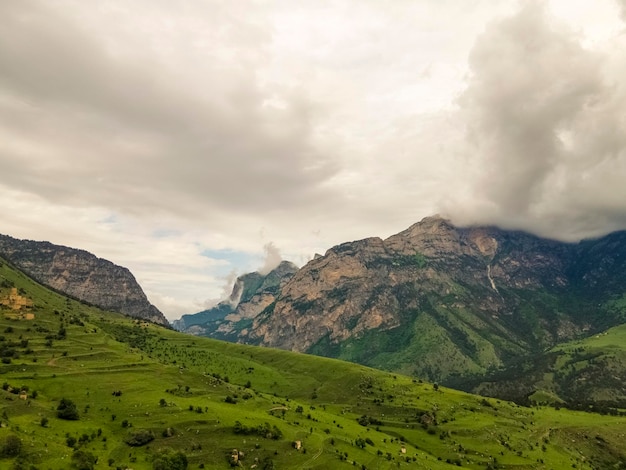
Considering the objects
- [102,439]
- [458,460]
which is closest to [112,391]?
[102,439]

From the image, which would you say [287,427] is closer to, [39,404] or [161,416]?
[161,416]

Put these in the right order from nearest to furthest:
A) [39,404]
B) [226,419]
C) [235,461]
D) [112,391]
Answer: [235,461]
[39,404]
[226,419]
[112,391]

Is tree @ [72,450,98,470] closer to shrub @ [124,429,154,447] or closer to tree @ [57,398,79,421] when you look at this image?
shrub @ [124,429,154,447]

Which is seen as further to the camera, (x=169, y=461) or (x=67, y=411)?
(x=67, y=411)

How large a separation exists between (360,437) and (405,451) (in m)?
20.0

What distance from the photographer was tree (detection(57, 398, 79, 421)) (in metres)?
150

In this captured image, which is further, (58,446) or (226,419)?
(226,419)

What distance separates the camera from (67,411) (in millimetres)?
151375

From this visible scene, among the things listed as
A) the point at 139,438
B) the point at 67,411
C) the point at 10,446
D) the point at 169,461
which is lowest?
the point at 169,461

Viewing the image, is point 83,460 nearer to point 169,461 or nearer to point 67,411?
point 169,461

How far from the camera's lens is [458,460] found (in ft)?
629

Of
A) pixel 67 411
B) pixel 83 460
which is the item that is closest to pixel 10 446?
pixel 83 460

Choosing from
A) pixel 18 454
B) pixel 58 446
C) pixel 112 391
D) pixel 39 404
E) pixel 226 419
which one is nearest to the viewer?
pixel 18 454

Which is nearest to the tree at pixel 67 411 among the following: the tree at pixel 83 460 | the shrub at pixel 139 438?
the shrub at pixel 139 438
